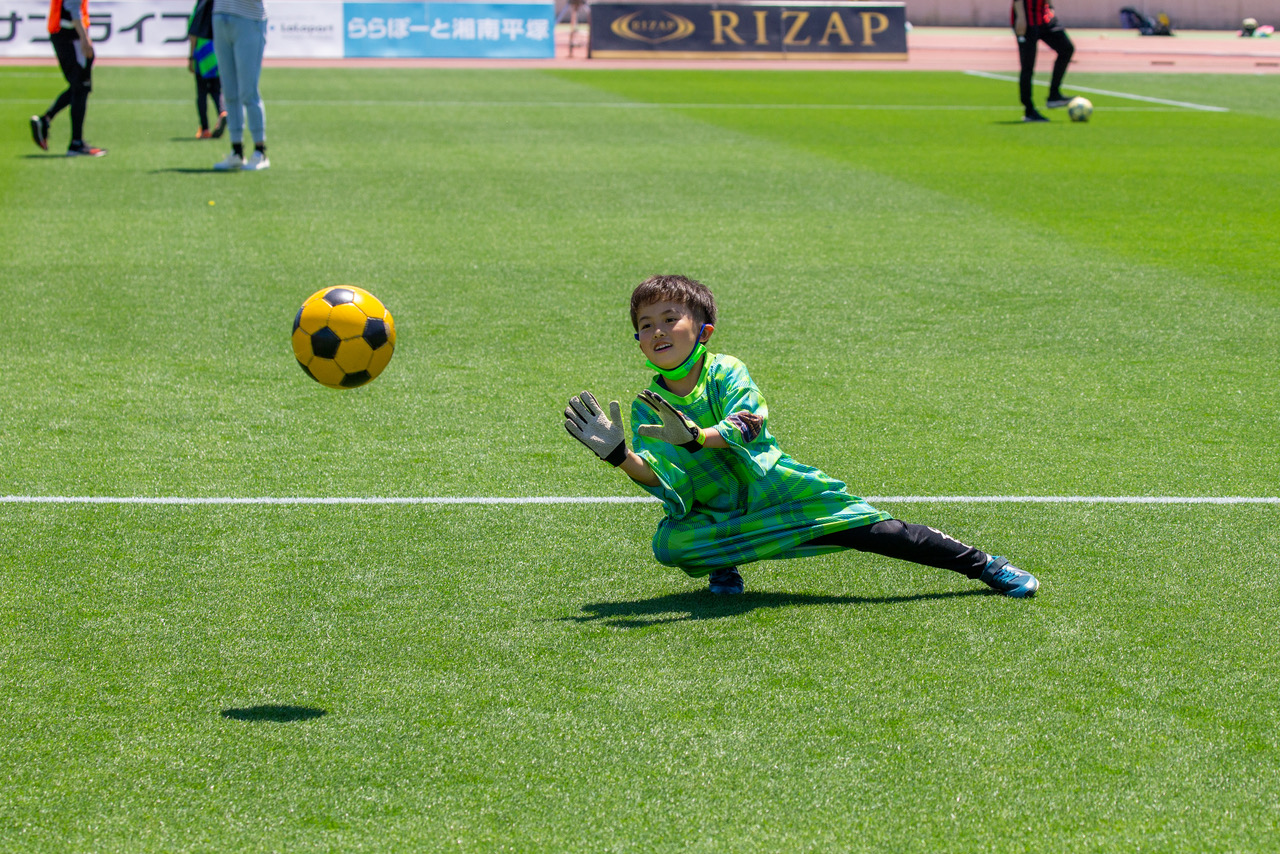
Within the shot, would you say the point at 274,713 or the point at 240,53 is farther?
the point at 240,53

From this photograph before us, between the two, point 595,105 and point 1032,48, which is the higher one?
point 1032,48

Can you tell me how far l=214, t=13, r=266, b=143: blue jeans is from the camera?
45.2 ft

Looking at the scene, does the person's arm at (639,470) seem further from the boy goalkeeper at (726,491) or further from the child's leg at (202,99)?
the child's leg at (202,99)

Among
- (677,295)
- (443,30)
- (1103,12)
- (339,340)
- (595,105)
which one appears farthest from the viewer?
(1103,12)

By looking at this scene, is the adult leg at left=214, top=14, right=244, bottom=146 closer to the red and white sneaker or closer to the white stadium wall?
the red and white sneaker

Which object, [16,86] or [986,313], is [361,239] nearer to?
[986,313]

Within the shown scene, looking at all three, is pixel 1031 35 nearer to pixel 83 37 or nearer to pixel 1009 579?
pixel 83 37

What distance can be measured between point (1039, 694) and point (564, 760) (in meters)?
1.41

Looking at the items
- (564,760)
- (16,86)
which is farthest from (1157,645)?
(16,86)

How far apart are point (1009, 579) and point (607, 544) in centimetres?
151

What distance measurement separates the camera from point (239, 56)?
13930 millimetres

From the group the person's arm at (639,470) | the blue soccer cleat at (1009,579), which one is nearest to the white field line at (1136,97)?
the blue soccer cleat at (1009,579)

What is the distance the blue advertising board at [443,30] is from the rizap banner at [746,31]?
170cm

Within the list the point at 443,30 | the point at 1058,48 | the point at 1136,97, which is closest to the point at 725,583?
the point at 1058,48
